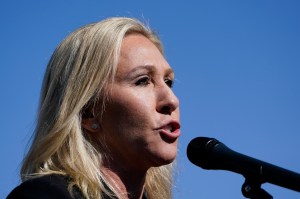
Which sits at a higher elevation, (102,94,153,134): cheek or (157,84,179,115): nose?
(157,84,179,115): nose

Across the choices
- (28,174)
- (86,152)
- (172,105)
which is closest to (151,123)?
(172,105)

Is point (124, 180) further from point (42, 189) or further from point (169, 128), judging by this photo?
point (42, 189)

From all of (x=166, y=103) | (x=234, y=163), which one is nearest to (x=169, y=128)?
(x=166, y=103)

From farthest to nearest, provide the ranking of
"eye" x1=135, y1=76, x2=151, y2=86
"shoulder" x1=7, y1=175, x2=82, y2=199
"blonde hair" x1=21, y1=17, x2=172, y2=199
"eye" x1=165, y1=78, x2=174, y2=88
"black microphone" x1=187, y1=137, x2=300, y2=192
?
"eye" x1=165, y1=78, x2=174, y2=88, "eye" x1=135, y1=76, x2=151, y2=86, "blonde hair" x1=21, y1=17, x2=172, y2=199, "shoulder" x1=7, y1=175, x2=82, y2=199, "black microphone" x1=187, y1=137, x2=300, y2=192

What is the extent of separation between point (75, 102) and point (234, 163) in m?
1.52

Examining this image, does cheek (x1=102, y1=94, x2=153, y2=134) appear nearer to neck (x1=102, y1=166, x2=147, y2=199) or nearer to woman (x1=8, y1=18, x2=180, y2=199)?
woman (x1=8, y1=18, x2=180, y2=199)

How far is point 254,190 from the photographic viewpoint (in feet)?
13.8

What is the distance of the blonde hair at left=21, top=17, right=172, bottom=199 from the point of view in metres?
4.93

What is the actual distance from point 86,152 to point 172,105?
78 centimetres

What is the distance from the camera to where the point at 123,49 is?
17.2ft

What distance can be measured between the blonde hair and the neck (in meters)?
0.08

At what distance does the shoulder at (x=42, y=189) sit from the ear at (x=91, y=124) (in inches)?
23.2

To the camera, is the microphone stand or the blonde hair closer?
the microphone stand

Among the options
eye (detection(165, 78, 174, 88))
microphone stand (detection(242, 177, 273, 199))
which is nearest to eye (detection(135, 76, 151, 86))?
eye (detection(165, 78, 174, 88))
